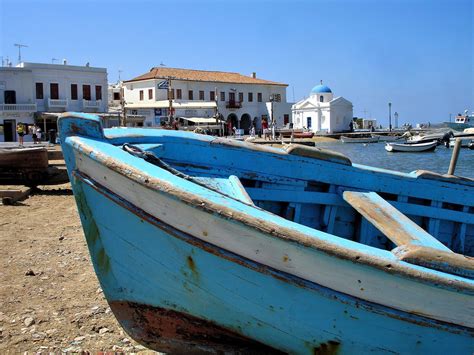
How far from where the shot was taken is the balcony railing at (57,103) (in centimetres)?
4106

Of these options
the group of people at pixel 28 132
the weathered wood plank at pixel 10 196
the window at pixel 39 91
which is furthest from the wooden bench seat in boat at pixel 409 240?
the window at pixel 39 91

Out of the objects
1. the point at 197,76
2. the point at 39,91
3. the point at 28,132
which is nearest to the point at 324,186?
the point at 28,132

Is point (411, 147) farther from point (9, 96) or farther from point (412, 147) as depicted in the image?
point (9, 96)

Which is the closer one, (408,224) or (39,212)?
(408,224)

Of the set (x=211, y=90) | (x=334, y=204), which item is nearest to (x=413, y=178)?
(x=334, y=204)

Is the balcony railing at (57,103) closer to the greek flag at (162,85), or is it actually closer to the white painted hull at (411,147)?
the greek flag at (162,85)

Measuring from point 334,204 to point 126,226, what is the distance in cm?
201

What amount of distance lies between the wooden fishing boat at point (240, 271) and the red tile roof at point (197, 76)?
5265cm

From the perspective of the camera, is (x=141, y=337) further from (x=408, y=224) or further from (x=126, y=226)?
(x=408, y=224)

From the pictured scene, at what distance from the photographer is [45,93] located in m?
41.3

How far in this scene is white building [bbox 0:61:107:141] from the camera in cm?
3922

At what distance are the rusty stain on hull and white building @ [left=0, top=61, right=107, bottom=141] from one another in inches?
1488

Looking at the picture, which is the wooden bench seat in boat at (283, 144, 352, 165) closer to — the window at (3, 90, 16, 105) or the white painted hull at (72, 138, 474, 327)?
the white painted hull at (72, 138, 474, 327)

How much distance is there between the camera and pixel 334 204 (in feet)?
14.1
